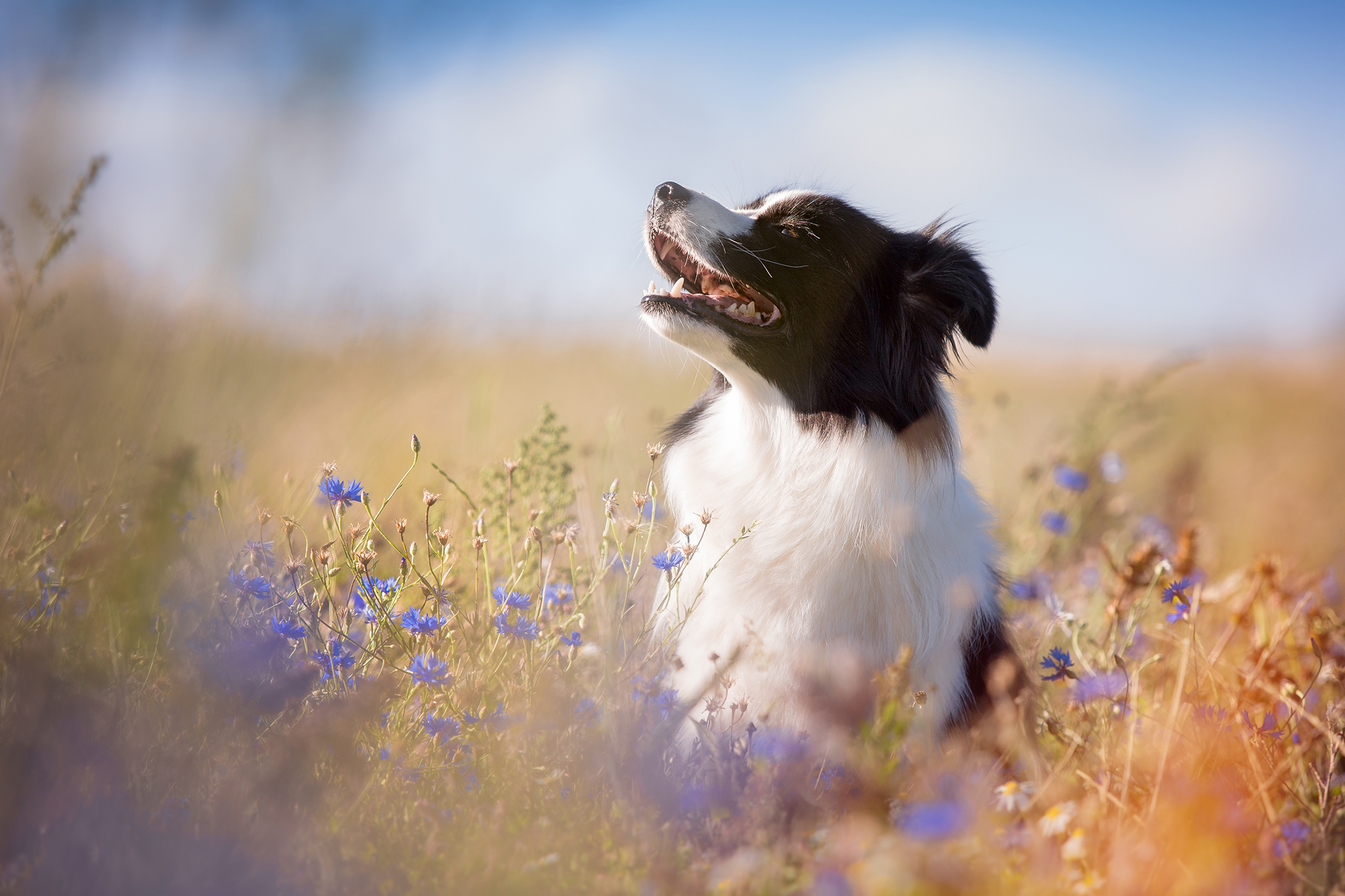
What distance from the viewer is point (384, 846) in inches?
63.7

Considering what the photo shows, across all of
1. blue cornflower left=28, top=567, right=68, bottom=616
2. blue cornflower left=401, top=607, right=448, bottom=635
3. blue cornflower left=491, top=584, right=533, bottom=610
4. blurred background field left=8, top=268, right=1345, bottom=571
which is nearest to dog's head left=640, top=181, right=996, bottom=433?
blurred background field left=8, top=268, right=1345, bottom=571

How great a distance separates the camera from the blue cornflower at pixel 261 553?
2094mm

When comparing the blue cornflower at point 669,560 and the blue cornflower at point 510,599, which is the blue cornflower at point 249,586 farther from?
the blue cornflower at point 669,560

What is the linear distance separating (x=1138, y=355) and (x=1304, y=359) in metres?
4.86

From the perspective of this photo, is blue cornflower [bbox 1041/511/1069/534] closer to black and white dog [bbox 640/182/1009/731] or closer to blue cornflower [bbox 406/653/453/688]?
black and white dog [bbox 640/182/1009/731]

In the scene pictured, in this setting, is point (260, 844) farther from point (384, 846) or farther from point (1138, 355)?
point (1138, 355)

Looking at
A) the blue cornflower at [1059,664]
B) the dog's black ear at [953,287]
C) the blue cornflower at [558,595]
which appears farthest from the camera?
the dog's black ear at [953,287]

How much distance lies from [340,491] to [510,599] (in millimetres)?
496

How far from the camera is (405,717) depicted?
6.58 ft

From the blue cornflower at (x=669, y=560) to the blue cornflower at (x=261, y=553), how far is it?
103cm

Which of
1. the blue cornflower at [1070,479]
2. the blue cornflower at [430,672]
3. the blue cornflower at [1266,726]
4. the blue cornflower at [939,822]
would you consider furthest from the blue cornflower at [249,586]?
the blue cornflower at [1070,479]

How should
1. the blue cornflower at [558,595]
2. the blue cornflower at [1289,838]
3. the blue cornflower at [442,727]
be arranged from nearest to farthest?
the blue cornflower at [1289,838]
the blue cornflower at [442,727]
the blue cornflower at [558,595]

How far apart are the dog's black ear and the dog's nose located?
84cm

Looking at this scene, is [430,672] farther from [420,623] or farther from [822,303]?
[822,303]
